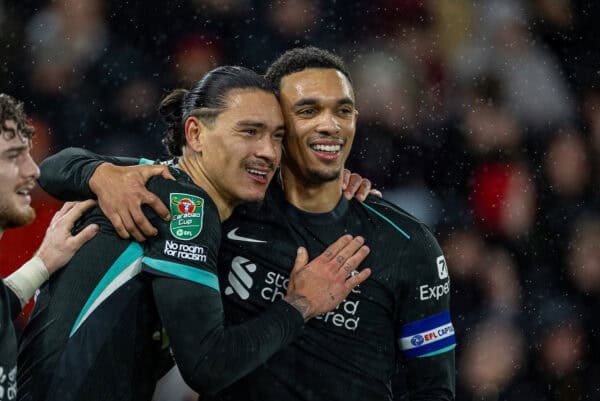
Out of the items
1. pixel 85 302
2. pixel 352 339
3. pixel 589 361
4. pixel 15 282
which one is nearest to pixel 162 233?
pixel 85 302

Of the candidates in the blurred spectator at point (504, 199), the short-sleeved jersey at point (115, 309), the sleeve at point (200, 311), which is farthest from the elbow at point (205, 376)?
the blurred spectator at point (504, 199)

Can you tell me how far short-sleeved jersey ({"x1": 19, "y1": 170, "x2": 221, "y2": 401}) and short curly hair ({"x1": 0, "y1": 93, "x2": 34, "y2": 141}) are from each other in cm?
33

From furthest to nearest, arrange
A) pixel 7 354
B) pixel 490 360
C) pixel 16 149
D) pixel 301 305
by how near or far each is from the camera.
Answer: pixel 490 360 → pixel 301 305 → pixel 16 149 → pixel 7 354

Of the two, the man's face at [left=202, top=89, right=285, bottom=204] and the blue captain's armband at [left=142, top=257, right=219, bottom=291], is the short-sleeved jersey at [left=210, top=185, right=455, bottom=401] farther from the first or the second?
the blue captain's armband at [left=142, top=257, right=219, bottom=291]

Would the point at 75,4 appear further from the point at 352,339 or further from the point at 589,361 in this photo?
the point at 589,361

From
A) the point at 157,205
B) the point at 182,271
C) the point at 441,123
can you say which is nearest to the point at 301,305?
the point at 182,271

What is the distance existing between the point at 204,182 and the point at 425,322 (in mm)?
782

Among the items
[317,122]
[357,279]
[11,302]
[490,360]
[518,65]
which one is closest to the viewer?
[11,302]

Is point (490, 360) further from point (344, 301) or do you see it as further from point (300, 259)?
point (300, 259)

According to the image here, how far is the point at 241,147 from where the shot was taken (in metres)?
2.37

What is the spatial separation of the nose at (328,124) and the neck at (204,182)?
36cm

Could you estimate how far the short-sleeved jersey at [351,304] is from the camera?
2398 mm

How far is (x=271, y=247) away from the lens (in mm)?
2480

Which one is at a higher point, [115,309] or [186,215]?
[186,215]
